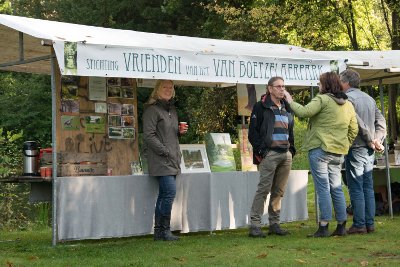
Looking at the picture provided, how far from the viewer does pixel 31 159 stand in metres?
8.40

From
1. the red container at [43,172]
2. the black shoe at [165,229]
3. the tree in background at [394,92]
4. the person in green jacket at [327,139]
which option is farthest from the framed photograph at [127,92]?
the tree in background at [394,92]

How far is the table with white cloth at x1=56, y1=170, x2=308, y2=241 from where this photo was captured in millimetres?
8000

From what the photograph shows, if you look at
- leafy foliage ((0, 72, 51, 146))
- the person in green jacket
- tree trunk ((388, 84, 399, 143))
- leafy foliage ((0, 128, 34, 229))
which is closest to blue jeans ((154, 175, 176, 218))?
the person in green jacket

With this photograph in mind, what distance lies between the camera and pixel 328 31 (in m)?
23.7

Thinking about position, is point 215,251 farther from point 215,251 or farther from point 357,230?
point 357,230

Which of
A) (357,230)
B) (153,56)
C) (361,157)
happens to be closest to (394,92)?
(361,157)

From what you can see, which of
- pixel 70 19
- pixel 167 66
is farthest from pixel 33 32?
pixel 70 19

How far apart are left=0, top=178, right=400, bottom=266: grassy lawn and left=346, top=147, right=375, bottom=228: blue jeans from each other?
241 millimetres

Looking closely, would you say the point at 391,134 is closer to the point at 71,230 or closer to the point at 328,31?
the point at 328,31

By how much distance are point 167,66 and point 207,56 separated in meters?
0.59

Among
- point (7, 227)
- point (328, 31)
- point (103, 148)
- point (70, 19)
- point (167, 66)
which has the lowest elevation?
point (7, 227)

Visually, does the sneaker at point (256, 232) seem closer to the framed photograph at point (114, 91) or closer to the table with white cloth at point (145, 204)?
the table with white cloth at point (145, 204)

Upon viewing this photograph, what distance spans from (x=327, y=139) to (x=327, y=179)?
1.48ft

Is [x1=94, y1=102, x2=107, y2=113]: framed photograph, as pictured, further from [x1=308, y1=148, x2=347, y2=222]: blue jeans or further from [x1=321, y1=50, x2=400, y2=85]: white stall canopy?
[x1=321, y1=50, x2=400, y2=85]: white stall canopy
